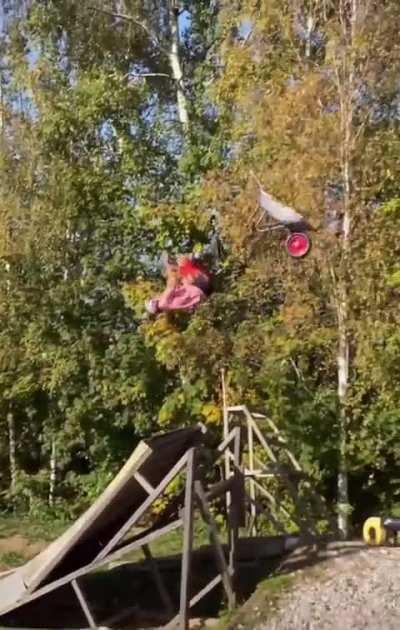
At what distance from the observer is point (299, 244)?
11758 mm

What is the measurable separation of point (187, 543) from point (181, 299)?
6326 millimetres

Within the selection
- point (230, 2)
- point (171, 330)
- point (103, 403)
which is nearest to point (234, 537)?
point (171, 330)

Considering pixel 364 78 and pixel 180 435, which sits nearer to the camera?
pixel 180 435

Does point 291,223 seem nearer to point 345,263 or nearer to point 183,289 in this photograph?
point 345,263

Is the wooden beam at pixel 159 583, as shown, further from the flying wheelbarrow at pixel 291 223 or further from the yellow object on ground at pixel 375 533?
the flying wheelbarrow at pixel 291 223

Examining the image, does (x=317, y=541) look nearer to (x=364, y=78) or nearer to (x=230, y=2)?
(x=364, y=78)

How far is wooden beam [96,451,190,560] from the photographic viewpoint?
734 cm

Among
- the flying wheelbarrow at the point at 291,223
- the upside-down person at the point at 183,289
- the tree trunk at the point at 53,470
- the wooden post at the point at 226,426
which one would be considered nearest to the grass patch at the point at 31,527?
the tree trunk at the point at 53,470

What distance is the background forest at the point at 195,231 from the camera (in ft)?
39.7

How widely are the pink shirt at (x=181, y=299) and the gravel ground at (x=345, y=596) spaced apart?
18.8ft

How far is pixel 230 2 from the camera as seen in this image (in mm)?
15406

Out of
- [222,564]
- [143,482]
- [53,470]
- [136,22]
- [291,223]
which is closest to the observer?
[143,482]

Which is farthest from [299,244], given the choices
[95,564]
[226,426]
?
[95,564]

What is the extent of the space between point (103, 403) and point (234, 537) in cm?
659
